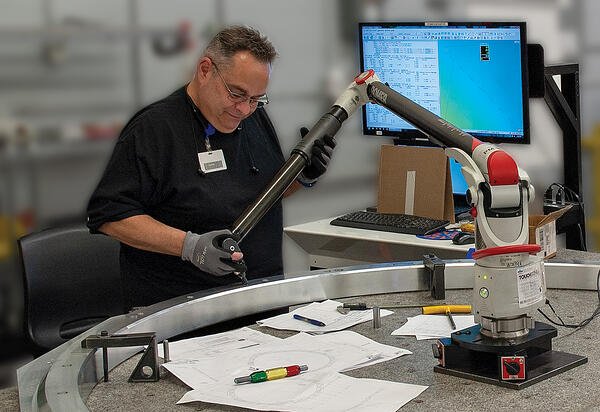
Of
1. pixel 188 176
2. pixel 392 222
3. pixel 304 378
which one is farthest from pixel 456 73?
pixel 304 378

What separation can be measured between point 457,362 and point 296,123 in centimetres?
291

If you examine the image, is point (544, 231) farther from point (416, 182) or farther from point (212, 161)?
point (212, 161)

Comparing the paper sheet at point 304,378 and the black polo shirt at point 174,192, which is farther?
the black polo shirt at point 174,192

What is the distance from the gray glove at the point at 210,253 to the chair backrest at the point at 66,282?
0.65 meters

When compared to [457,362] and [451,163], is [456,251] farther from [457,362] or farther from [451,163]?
[457,362]

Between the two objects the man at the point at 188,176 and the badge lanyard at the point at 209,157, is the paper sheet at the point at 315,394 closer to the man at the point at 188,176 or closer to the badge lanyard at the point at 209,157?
the man at the point at 188,176

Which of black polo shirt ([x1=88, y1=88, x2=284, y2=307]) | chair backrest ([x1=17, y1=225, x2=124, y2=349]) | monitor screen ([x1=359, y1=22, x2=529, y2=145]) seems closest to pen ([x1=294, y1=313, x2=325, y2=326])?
black polo shirt ([x1=88, y1=88, x2=284, y2=307])

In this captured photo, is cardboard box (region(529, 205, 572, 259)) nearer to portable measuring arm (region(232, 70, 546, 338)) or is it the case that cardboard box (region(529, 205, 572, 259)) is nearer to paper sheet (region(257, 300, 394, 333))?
paper sheet (region(257, 300, 394, 333))

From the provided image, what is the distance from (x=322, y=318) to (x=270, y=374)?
0.38 m

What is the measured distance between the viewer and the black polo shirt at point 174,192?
96.2 inches

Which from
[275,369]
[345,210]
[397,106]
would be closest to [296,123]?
[345,210]

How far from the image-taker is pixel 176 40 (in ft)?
12.9

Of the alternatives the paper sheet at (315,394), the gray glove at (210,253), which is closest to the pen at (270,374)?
the paper sheet at (315,394)

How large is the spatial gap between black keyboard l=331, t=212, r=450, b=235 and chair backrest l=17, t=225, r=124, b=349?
0.82m
